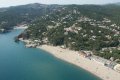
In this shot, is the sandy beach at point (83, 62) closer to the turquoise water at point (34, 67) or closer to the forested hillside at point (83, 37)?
the turquoise water at point (34, 67)

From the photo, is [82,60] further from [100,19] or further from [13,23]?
[13,23]

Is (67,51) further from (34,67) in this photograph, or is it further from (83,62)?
(34,67)

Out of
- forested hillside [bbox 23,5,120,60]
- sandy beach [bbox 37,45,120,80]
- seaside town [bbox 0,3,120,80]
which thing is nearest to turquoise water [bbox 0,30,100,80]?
seaside town [bbox 0,3,120,80]

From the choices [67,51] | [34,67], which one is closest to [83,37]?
[67,51]

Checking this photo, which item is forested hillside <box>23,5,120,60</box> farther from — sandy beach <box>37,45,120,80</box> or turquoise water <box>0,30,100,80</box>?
turquoise water <box>0,30,100,80</box>

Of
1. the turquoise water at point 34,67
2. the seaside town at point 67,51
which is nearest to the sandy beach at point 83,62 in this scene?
the seaside town at point 67,51
